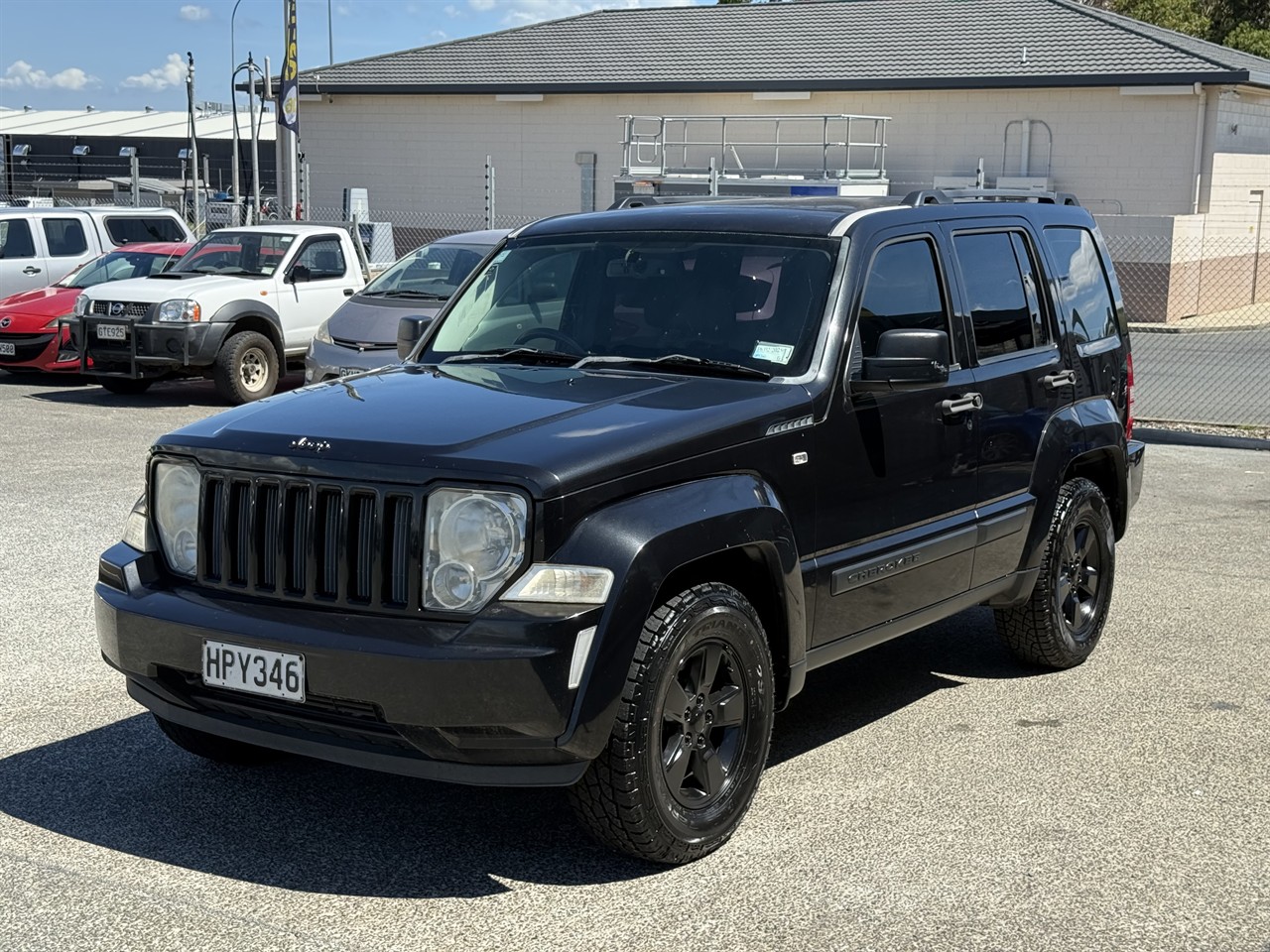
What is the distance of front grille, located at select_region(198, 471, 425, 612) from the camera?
4285mm

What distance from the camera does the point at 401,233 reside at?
3347 centimetres

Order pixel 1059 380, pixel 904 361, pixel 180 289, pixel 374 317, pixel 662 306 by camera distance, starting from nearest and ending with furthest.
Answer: pixel 904 361 < pixel 662 306 < pixel 1059 380 < pixel 374 317 < pixel 180 289

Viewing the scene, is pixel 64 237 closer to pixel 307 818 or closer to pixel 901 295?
pixel 901 295

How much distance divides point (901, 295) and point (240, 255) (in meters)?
11.7

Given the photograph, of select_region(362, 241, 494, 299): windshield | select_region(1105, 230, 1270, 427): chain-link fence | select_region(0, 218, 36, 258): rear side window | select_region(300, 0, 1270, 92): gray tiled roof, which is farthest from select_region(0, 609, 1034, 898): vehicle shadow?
select_region(300, 0, 1270, 92): gray tiled roof

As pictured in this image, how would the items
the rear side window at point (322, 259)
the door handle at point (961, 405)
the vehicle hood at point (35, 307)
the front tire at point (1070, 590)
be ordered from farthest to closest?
the vehicle hood at point (35, 307)
the rear side window at point (322, 259)
the front tire at point (1070, 590)
the door handle at point (961, 405)

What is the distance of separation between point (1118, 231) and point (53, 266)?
17.0 metres

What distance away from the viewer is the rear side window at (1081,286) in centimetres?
684

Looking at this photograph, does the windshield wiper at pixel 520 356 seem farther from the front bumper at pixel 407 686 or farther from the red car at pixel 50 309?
the red car at pixel 50 309

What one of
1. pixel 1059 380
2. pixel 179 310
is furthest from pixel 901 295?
pixel 179 310

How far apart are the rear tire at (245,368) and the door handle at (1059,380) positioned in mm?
10132

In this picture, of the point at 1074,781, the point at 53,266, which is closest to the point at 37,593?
the point at 1074,781

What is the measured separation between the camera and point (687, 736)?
4.59 m

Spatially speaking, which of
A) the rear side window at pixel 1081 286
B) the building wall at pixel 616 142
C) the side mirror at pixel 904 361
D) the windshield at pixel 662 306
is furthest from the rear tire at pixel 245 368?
the building wall at pixel 616 142
